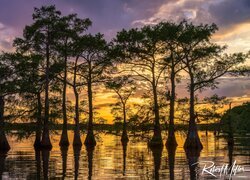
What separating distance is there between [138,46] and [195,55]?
26.5ft

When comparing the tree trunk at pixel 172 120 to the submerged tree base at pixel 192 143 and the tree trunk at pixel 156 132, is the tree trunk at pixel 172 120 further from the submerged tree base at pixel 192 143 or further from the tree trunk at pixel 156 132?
the submerged tree base at pixel 192 143

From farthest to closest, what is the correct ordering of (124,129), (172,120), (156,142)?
1. (124,129)
2. (172,120)
3. (156,142)

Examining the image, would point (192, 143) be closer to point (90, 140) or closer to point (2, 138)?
point (90, 140)

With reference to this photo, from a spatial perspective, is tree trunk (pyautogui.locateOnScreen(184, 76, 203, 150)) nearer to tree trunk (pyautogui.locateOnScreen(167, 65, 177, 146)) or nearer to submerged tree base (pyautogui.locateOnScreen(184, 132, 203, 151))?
submerged tree base (pyautogui.locateOnScreen(184, 132, 203, 151))

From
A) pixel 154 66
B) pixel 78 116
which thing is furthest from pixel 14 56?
pixel 154 66

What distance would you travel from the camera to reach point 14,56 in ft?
193

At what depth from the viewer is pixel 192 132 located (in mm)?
59281

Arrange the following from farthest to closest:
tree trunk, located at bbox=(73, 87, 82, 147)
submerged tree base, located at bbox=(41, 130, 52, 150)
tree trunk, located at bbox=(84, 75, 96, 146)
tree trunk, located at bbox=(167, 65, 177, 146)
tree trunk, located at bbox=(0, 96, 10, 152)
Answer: tree trunk, located at bbox=(84, 75, 96, 146), tree trunk, located at bbox=(73, 87, 82, 147), tree trunk, located at bbox=(167, 65, 177, 146), submerged tree base, located at bbox=(41, 130, 52, 150), tree trunk, located at bbox=(0, 96, 10, 152)

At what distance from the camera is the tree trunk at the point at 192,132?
57.7 metres

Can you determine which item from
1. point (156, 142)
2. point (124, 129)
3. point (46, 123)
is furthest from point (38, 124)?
point (124, 129)

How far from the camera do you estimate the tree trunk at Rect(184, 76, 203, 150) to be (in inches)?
2272

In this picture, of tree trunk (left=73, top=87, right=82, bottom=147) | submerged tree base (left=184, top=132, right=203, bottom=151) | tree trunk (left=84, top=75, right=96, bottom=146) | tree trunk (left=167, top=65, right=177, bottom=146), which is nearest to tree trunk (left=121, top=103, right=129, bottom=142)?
tree trunk (left=84, top=75, right=96, bottom=146)

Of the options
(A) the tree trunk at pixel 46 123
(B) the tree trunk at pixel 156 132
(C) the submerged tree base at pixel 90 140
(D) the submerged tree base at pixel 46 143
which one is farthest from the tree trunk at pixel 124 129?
(D) the submerged tree base at pixel 46 143

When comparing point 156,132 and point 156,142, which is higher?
point 156,132
